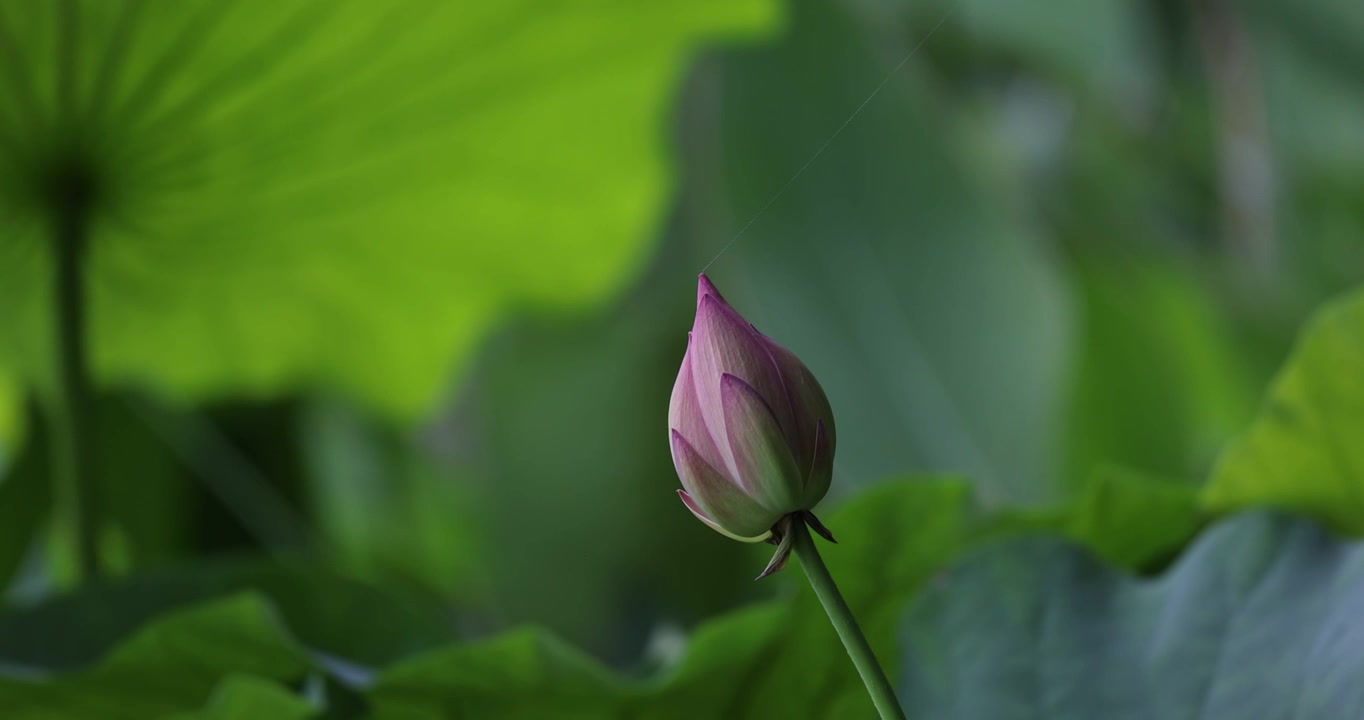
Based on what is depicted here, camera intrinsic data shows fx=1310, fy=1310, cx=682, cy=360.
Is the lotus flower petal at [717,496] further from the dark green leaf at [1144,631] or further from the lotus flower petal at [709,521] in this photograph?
the dark green leaf at [1144,631]

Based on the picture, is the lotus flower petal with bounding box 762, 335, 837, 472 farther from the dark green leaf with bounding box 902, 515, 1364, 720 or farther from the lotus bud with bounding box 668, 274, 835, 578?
the dark green leaf with bounding box 902, 515, 1364, 720

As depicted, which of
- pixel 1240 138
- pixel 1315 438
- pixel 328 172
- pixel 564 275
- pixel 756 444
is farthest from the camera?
pixel 1240 138

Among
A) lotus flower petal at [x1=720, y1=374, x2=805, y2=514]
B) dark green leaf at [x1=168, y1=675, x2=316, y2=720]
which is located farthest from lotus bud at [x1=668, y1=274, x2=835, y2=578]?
dark green leaf at [x1=168, y1=675, x2=316, y2=720]

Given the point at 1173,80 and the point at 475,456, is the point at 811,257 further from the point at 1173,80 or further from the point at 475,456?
the point at 1173,80

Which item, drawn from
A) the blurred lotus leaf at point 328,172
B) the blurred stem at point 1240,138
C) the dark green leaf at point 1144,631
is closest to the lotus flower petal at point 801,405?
the dark green leaf at point 1144,631

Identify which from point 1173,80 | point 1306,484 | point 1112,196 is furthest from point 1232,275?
point 1306,484

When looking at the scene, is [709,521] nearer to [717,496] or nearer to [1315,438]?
[717,496]

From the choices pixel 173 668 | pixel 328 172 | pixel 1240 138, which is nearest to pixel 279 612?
pixel 173 668
